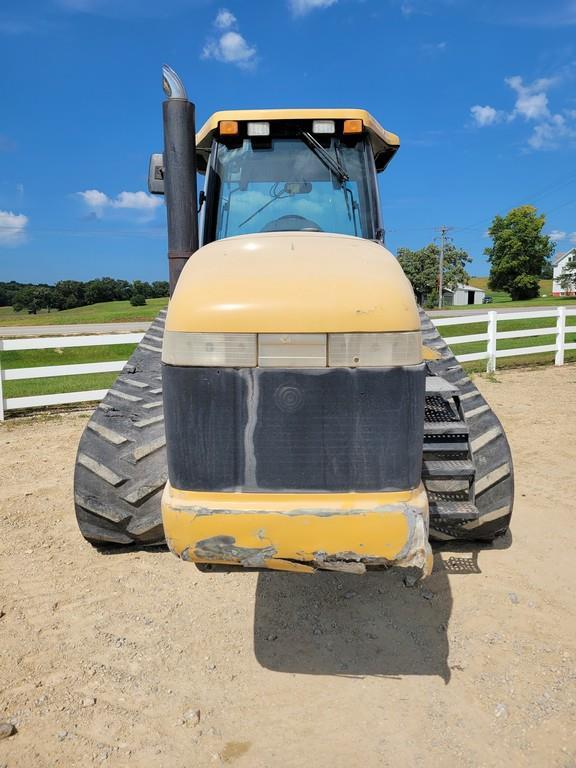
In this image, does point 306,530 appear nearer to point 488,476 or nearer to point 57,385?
point 488,476

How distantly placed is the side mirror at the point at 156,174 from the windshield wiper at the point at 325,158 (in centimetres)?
92

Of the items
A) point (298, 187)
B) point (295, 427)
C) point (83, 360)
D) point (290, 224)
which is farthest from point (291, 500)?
point (83, 360)

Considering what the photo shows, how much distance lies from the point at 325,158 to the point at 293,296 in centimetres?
188

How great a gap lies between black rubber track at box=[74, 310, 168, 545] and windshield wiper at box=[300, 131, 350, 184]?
1715 mm

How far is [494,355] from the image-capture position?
11.2 meters

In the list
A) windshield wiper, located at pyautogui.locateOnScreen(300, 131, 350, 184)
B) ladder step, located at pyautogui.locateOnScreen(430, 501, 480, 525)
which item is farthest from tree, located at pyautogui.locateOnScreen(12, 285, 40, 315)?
ladder step, located at pyautogui.locateOnScreen(430, 501, 480, 525)

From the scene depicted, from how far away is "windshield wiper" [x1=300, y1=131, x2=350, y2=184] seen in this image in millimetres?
3551

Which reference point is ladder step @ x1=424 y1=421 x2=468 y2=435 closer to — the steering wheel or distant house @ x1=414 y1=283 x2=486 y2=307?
the steering wheel

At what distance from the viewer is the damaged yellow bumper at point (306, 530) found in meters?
2.07

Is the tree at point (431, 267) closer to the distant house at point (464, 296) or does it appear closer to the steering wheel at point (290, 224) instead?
the distant house at point (464, 296)

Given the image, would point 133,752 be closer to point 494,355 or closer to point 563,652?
point 563,652

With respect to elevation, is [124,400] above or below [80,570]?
above

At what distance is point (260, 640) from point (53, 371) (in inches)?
258

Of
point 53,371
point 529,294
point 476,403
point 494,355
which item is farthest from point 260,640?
point 529,294
